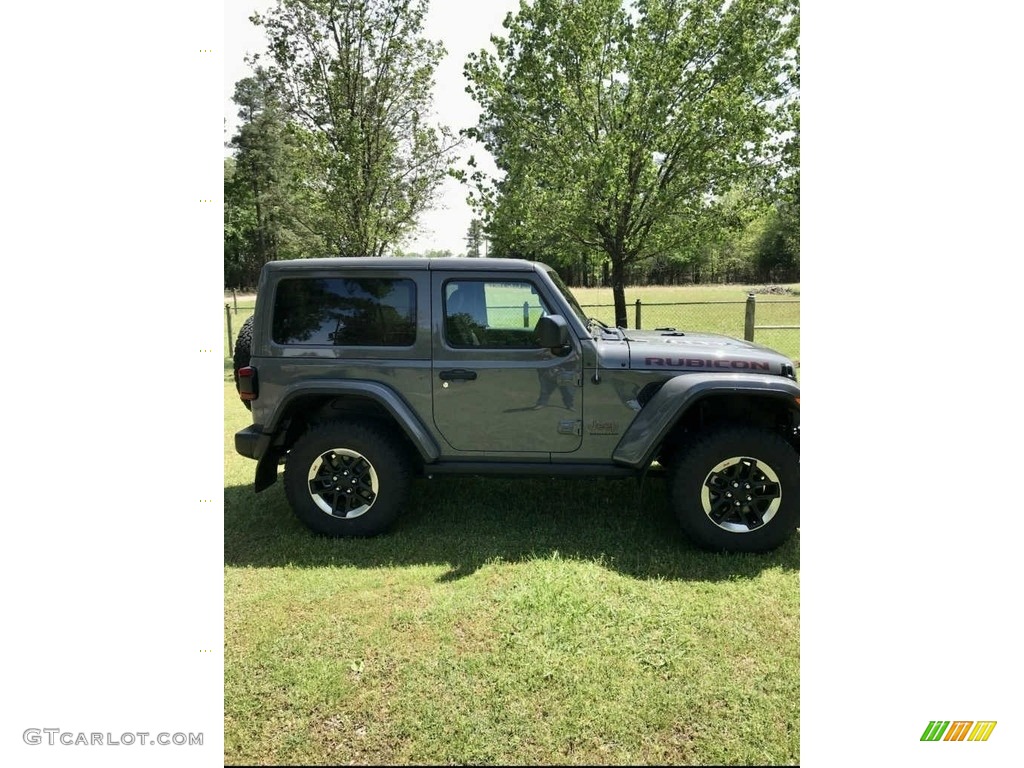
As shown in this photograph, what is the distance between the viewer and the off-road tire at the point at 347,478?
3.25 metres

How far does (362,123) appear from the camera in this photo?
7.67m

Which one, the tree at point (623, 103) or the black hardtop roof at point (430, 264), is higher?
the tree at point (623, 103)

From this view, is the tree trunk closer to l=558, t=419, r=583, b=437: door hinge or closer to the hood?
the hood

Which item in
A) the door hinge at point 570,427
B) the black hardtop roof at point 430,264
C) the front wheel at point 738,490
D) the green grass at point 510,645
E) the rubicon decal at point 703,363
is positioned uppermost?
the black hardtop roof at point 430,264

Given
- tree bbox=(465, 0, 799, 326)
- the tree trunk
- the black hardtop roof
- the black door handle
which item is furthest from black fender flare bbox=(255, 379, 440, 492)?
the tree trunk

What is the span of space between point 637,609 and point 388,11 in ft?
22.3

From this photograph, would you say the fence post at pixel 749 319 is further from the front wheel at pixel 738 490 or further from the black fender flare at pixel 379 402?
the black fender flare at pixel 379 402

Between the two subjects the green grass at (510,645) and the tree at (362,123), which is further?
the tree at (362,123)

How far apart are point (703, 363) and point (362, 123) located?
21.6 ft

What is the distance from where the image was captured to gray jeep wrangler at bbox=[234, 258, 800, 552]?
3.08m

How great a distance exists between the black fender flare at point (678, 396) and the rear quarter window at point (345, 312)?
1.42 m
